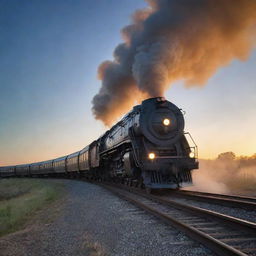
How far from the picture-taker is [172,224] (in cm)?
517

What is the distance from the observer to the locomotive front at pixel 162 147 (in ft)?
32.5

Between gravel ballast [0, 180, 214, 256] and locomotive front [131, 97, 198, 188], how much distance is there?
10.5 feet

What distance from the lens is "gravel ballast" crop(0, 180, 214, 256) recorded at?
404 cm

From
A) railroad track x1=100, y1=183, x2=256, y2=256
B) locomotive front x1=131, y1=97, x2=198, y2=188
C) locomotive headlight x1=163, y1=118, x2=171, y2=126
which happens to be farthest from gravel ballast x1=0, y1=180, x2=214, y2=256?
locomotive headlight x1=163, y1=118, x2=171, y2=126

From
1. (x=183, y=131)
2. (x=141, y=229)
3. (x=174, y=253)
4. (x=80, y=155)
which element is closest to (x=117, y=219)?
(x=141, y=229)

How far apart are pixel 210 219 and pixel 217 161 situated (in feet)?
84.0

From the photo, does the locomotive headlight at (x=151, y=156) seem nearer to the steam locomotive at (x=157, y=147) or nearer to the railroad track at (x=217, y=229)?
the steam locomotive at (x=157, y=147)

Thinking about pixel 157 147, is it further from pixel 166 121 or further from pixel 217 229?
pixel 217 229

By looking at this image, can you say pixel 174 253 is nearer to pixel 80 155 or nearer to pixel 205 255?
pixel 205 255

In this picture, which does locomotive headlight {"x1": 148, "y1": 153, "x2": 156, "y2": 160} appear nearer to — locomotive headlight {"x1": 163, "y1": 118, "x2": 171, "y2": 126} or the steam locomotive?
the steam locomotive

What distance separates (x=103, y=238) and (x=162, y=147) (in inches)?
252

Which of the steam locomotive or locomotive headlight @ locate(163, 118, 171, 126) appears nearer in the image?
the steam locomotive

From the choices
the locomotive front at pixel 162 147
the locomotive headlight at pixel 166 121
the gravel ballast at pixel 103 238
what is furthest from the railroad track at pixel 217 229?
the locomotive headlight at pixel 166 121

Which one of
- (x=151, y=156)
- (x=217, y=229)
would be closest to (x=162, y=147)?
(x=151, y=156)
